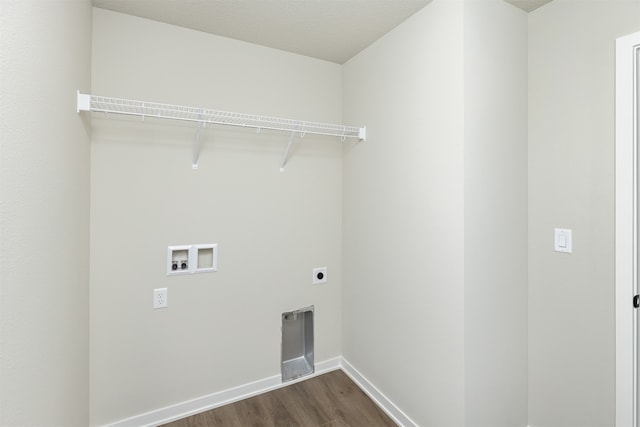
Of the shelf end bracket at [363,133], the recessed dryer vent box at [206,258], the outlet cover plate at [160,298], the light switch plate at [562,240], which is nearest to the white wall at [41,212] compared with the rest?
the outlet cover plate at [160,298]

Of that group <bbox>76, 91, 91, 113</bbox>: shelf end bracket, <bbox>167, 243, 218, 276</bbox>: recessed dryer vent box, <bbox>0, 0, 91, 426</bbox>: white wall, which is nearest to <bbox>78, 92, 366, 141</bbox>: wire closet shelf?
<bbox>76, 91, 91, 113</bbox>: shelf end bracket

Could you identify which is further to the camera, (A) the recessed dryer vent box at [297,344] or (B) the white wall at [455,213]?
(A) the recessed dryer vent box at [297,344]

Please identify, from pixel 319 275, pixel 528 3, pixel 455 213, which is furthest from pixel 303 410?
pixel 528 3

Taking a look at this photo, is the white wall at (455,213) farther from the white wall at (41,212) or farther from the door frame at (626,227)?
the white wall at (41,212)

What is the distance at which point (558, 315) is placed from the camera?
167 centimetres

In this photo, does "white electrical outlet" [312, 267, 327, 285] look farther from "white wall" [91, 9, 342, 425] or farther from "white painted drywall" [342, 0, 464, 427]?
"white painted drywall" [342, 0, 464, 427]

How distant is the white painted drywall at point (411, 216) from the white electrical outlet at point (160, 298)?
4.30 ft

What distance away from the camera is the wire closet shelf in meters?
1.59

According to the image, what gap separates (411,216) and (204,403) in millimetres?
1802

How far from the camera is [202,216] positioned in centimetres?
204

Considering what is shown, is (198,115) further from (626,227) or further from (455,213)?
(626,227)

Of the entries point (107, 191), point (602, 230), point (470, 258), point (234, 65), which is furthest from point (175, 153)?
point (602, 230)

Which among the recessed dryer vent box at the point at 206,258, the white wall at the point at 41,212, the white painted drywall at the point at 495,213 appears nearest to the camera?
the white wall at the point at 41,212

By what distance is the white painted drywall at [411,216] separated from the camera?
5.24 feet
